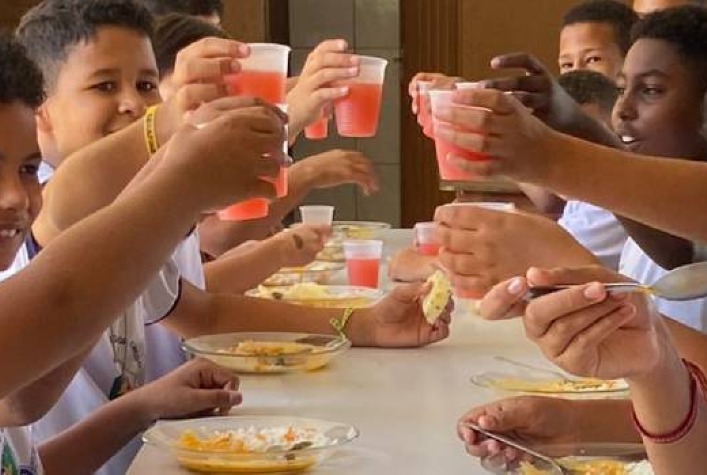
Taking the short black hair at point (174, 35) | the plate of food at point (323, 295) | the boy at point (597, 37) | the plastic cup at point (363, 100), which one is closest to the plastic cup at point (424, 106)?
the plastic cup at point (363, 100)

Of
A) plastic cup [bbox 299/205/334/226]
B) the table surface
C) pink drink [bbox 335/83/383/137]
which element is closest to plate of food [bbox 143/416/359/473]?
the table surface

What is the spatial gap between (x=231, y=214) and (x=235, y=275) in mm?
1150

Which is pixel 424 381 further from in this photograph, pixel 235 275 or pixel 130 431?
pixel 235 275

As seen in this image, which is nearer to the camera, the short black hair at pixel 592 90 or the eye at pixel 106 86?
the eye at pixel 106 86

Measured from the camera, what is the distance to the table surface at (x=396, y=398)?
162 centimetres

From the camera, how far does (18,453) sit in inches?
68.7

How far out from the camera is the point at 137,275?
1.28 meters

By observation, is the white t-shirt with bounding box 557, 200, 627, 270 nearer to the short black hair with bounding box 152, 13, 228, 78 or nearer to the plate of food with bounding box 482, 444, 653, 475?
the short black hair with bounding box 152, 13, 228, 78

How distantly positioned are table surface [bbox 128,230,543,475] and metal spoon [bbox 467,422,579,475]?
0.04 m

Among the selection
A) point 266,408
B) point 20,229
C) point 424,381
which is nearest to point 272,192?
point 20,229

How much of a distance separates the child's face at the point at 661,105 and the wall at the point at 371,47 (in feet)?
13.5

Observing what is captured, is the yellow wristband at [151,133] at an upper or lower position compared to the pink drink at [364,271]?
upper

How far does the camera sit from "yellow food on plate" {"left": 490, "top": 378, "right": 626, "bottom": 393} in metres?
1.95

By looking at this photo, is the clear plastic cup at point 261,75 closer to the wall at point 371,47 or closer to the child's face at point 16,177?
the child's face at point 16,177
